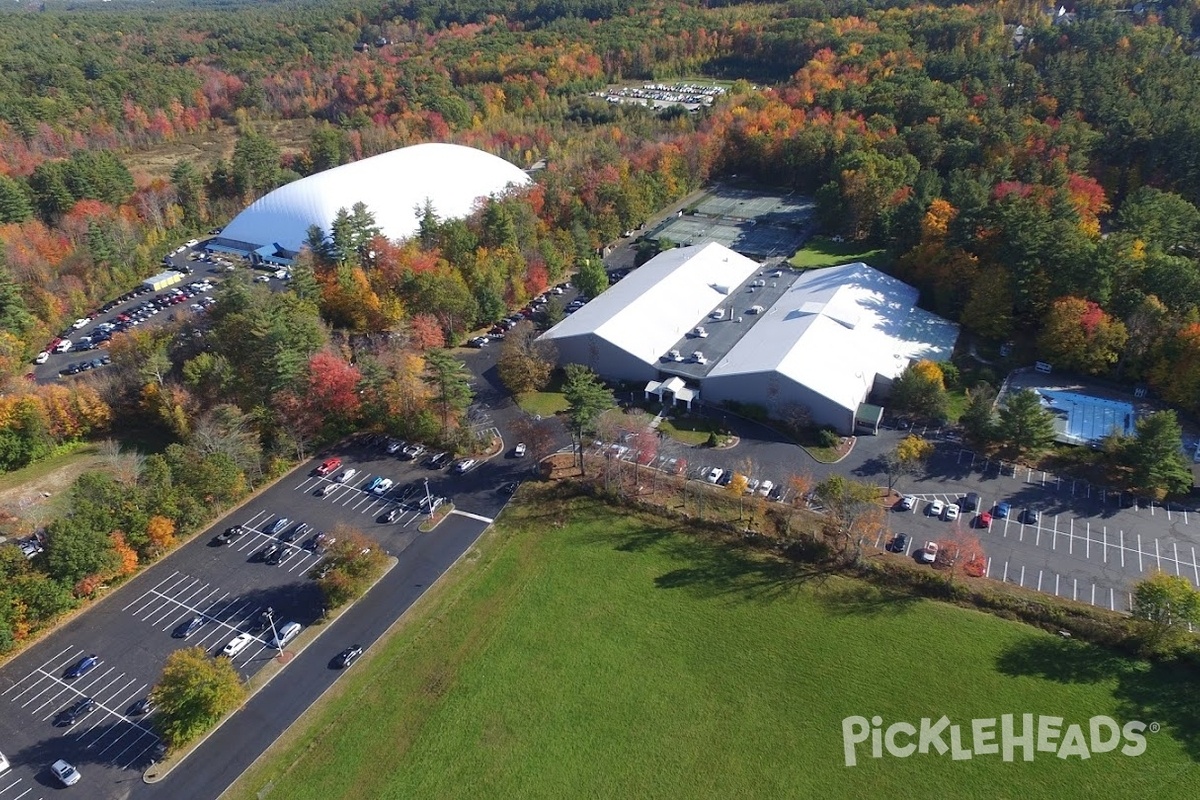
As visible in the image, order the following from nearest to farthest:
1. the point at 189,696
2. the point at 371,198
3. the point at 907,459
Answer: the point at 189,696 < the point at 907,459 < the point at 371,198

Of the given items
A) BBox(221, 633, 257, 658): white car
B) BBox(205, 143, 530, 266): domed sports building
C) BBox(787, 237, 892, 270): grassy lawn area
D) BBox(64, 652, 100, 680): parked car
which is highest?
BBox(205, 143, 530, 266): domed sports building

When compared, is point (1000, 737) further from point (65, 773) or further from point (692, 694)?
point (65, 773)

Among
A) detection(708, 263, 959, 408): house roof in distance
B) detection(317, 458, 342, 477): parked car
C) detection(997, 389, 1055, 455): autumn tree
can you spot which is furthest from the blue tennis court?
detection(317, 458, 342, 477): parked car

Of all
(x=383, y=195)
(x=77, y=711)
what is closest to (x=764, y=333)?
(x=383, y=195)

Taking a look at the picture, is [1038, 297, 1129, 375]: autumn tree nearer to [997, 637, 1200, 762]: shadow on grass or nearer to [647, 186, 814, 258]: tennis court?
[997, 637, 1200, 762]: shadow on grass

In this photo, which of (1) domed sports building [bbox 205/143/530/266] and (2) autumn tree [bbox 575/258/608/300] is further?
(1) domed sports building [bbox 205/143/530/266]
